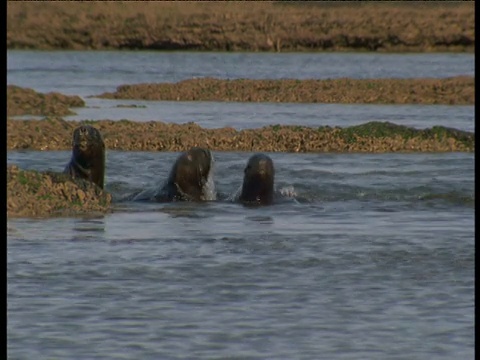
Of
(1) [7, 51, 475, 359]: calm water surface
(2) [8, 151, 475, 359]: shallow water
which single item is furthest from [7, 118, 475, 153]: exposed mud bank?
(2) [8, 151, 475, 359]: shallow water

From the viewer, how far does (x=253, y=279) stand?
447 inches

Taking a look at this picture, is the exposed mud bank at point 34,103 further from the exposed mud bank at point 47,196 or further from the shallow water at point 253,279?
the exposed mud bank at point 47,196

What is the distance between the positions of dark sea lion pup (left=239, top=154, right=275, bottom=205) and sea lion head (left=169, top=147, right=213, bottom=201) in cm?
45

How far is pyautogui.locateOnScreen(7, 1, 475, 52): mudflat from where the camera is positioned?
69.0 m

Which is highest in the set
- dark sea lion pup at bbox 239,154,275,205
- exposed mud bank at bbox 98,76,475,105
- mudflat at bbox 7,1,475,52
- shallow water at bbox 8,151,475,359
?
mudflat at bbox 7,1,475,52

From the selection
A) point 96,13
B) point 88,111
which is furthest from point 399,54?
point 88,111

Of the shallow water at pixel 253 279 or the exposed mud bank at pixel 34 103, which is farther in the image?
the exposed mud bank at pixel 34 103

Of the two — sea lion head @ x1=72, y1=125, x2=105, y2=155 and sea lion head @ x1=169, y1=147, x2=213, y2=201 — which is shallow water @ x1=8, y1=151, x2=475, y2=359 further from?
sea lion head @ x1=72, y1=125, x2=105, y2=155

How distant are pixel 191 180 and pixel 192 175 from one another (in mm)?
53

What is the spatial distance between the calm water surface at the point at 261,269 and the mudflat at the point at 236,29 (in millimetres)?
47651

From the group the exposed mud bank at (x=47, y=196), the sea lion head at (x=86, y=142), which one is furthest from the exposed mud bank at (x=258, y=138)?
the exposed mud bank at (x=47, y=196)

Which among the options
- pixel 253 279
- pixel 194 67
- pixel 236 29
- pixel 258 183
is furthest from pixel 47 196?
pixel 236 29

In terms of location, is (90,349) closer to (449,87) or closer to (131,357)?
(131,357)

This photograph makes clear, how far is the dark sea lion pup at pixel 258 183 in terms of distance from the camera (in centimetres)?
1639
